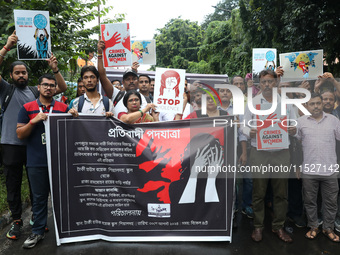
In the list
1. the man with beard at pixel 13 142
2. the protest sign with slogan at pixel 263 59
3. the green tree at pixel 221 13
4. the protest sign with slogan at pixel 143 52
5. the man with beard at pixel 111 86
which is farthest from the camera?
the green tree at pixel 221 13

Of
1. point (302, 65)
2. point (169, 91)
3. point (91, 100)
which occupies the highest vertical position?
point (302, 65)

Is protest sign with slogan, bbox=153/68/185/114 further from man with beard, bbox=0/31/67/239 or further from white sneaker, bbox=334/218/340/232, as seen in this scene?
white sneaker, bbox=334/218/340/232

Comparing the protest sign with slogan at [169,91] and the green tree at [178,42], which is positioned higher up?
the green tree at [178,42]

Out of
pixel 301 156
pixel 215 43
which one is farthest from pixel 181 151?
pixel 215 43

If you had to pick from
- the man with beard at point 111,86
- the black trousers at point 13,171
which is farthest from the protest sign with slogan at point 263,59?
the black trousers at point 13,171

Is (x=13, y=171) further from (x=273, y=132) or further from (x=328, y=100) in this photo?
(x=328, y=100)

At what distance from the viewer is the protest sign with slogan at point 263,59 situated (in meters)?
5.81

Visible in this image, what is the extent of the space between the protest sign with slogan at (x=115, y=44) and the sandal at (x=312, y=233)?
3600 millimetres

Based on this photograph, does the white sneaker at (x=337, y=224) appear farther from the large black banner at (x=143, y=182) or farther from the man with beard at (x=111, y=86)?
the man with beard at (x=111, y=86)

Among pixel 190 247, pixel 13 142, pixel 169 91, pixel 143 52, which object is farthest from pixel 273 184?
pixel 143 52

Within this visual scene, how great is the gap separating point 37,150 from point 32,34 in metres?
1.58

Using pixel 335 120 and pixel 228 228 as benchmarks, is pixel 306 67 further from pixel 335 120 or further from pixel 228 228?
pixel 228 228

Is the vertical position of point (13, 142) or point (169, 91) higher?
point (169, 91)

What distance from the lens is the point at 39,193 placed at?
3879 millimetres
